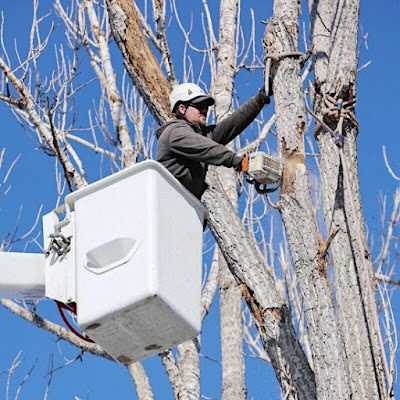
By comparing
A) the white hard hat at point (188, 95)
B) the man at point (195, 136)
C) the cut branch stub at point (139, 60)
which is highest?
the cut branch stub at point (139, 60)

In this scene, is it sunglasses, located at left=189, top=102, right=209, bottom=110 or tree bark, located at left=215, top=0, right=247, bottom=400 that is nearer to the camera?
sunglasses, located at left=189, top=102, right=209, bottom=110

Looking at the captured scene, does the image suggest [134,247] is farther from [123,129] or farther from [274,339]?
[123,129]

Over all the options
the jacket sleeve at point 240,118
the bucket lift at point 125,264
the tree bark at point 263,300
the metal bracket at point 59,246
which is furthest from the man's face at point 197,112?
the metal bracket at point 59,246

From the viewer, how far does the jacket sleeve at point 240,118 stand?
185 inches

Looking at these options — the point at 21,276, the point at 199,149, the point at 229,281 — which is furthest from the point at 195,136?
the point at 229,281

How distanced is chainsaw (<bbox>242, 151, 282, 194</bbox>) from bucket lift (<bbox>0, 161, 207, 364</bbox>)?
54 centimetres

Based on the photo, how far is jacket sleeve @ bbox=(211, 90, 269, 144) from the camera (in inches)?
185

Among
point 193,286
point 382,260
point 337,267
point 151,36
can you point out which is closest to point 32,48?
point 151,36

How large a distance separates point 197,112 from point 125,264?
1.46m

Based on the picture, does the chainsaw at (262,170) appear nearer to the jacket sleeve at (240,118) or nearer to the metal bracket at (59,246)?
the jacket sleeve at (240,118)

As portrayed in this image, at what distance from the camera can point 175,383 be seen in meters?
6.12

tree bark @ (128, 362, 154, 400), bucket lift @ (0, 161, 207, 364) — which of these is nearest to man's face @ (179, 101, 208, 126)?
bucket lift @ (0, 161, 207, 364)

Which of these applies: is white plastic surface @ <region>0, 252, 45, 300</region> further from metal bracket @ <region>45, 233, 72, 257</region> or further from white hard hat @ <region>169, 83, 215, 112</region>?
white hard hat @ <region>169, 83, 215, 112</region>

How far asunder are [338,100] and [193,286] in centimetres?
152
